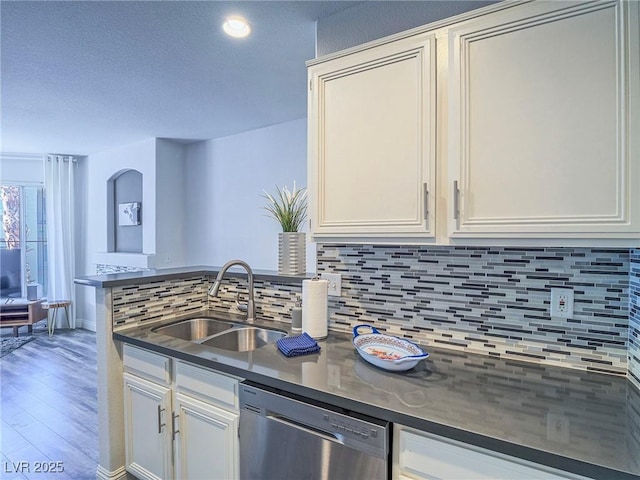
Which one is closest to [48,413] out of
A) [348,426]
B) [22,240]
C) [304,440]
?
[304,440]

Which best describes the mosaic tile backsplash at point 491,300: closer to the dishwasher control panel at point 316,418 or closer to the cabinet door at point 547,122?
the cabinet door at point 547,122

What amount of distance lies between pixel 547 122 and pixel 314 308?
1228 millimetres

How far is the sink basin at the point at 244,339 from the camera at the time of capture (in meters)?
2.01

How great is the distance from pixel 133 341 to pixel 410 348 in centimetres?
138

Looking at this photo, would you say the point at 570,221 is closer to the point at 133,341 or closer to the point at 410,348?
the point at 410,348

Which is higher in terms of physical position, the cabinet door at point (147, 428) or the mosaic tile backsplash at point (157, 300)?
the mosaic tile backsplash at point (157, 300)

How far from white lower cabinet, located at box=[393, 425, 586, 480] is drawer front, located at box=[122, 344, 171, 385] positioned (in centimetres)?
116

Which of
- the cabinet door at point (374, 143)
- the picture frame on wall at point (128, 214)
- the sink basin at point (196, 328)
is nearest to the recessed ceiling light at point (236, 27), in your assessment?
the cabinet door at point (374, 143)

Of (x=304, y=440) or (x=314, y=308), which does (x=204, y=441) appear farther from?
(x=314, y=308)

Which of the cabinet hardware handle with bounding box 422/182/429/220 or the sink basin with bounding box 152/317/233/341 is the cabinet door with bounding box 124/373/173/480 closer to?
the sink basin with bounding box 152/317/233/341

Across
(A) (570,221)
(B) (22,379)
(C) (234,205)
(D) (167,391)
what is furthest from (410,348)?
(B) (22,379)

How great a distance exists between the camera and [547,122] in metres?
1.19

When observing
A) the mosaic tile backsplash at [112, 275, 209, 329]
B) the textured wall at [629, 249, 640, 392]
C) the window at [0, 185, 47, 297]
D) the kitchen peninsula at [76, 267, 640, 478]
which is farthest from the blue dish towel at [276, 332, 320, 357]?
the window at [0, 185, 47, 297]

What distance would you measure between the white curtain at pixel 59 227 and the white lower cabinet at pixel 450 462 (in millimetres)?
6003
